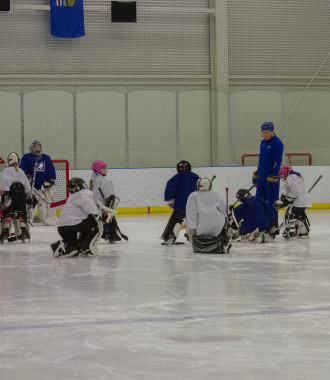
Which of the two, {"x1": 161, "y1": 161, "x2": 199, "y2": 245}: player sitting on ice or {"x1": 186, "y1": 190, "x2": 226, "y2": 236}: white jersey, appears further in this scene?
{"x1": 161, "y1": 161, "x2": 199, "y2": 245}: player sitting on ice

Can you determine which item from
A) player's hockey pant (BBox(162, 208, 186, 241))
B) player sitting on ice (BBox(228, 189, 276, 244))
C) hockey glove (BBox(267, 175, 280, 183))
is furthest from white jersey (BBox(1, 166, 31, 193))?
hockey glove (BBox(267, 175, 280, 183))

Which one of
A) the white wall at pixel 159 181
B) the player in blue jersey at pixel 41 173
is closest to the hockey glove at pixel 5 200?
the player in blue jersey at pixel 41 173

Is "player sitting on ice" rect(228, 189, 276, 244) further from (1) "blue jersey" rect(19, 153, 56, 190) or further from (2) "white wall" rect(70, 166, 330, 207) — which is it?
(2) "white wall" rect(70, 166, 330, 207)

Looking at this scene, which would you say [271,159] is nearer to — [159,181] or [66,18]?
[159,181]

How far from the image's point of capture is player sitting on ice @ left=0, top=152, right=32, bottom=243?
8906 mm

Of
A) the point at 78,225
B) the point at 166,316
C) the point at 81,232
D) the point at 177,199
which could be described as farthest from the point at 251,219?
the point at 166,316

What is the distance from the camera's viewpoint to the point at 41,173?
37.4 ft

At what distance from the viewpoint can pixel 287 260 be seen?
704cm

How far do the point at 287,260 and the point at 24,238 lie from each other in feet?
11.3

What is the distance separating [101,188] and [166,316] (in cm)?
422

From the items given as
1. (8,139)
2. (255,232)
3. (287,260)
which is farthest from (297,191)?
(8,139)

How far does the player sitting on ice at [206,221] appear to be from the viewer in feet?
25.2

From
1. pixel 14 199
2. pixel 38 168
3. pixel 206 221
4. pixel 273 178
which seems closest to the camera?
pixel 206 221

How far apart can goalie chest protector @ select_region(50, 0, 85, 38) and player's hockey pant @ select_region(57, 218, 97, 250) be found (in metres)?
9.45
